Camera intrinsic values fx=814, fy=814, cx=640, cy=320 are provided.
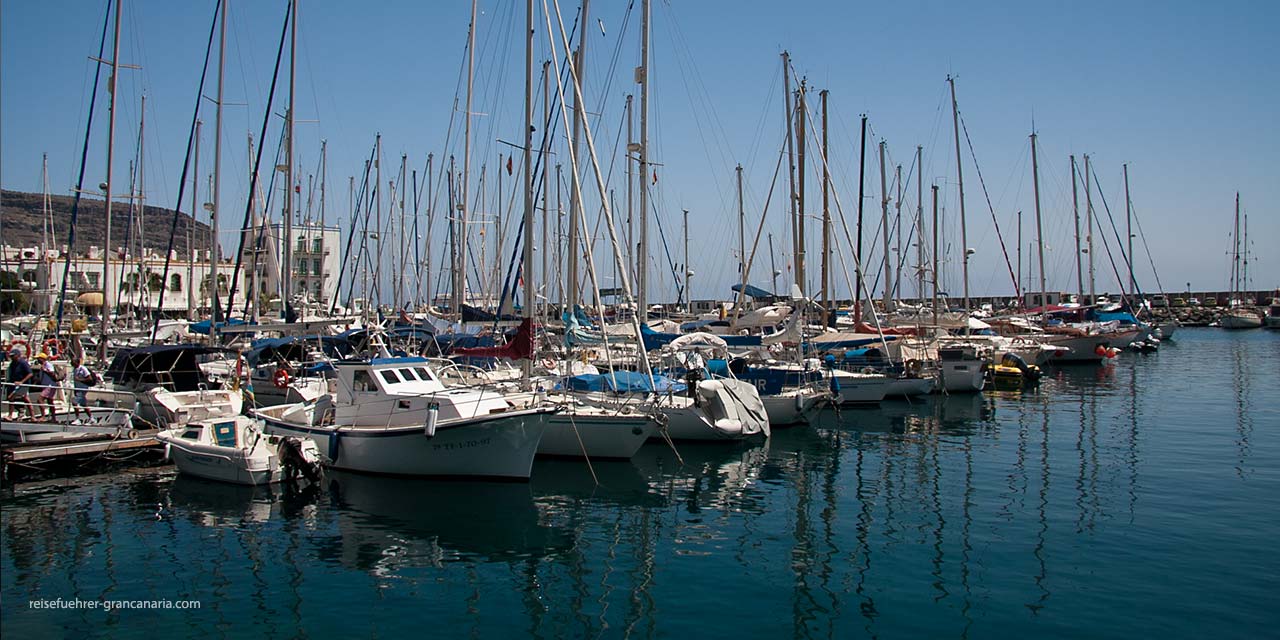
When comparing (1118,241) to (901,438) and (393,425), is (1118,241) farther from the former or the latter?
(393,425)

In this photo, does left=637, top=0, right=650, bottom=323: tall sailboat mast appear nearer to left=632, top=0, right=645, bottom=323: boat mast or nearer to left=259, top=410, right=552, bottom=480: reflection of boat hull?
left=632, top=0, right=645, bottom=323: boat mast

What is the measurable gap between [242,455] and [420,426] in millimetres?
4527

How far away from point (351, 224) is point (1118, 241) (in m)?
71.3

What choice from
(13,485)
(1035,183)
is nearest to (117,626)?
(13,485)

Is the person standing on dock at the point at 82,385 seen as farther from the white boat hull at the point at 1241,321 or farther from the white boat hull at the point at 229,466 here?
the white boat hull at the point at 1241,321

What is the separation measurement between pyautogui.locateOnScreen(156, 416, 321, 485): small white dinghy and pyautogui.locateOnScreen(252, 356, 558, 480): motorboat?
1.08 meters

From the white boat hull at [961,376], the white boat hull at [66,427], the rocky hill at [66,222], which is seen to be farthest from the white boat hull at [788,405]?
the rocky hill at [66,222]

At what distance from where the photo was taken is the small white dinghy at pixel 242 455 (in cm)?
2056

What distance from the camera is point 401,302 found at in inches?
2464

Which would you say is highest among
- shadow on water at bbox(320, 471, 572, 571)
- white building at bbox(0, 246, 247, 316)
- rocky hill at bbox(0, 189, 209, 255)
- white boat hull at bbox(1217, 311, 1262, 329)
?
rocky hill at bbox(0, 189, 209, 255)

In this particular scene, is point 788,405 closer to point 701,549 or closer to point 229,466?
point 701,549

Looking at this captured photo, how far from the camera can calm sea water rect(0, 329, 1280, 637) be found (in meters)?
12.3

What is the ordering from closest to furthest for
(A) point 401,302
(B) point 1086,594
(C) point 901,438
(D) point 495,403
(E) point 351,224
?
(B) point 1086,594
(D) point 495,403
(C) point 901,438
(E) point 351,224
(A) point 401,302

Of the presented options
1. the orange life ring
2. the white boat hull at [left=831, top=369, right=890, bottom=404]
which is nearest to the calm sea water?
the white boat hull at [left=831, top=369, right=890, bottom=404]
